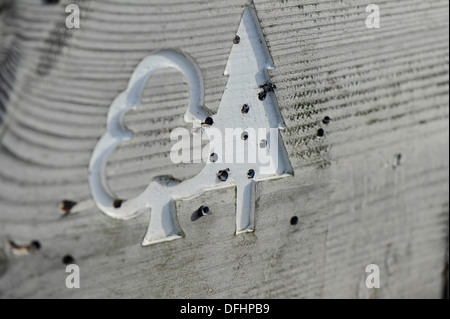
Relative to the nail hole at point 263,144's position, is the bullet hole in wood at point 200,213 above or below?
below

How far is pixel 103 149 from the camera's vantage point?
846mm

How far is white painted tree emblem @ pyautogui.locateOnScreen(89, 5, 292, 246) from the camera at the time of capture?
86 cm

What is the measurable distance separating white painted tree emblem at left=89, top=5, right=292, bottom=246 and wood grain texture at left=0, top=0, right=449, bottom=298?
2 cm

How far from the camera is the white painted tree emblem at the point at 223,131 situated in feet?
2.82

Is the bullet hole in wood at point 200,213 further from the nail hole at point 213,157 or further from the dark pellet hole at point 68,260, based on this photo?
the dark pellet hole at point 68,260

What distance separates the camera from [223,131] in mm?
958

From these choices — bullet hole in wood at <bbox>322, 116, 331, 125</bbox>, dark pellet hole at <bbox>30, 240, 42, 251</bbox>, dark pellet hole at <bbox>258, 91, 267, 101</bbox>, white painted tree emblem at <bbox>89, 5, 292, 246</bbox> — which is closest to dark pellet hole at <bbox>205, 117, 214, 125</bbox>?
white painted tree emblem at <bbox>89, 5, 292, 246</bbox>

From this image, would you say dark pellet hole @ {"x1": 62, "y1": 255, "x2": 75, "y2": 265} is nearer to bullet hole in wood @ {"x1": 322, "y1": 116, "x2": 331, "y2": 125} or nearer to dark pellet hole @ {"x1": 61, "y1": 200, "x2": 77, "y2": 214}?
dark pellet hole @ {"x1": 61, "y1": 200, "x2": 77, "y2": 214}

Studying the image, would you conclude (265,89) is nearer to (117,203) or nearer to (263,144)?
(263,144)

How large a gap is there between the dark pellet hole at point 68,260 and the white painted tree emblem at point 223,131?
97 millimetres

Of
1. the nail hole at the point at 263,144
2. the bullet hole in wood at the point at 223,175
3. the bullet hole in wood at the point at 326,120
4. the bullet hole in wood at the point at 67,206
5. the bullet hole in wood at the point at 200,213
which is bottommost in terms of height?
the bullet hole in wood at the point at 67,206

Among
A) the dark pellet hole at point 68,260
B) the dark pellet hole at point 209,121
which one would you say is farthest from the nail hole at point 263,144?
the dark pellet hole at point 68,260

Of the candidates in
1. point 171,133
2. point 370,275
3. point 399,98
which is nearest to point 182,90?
point 171,133

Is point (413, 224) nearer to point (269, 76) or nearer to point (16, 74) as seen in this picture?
point (269, 76)
